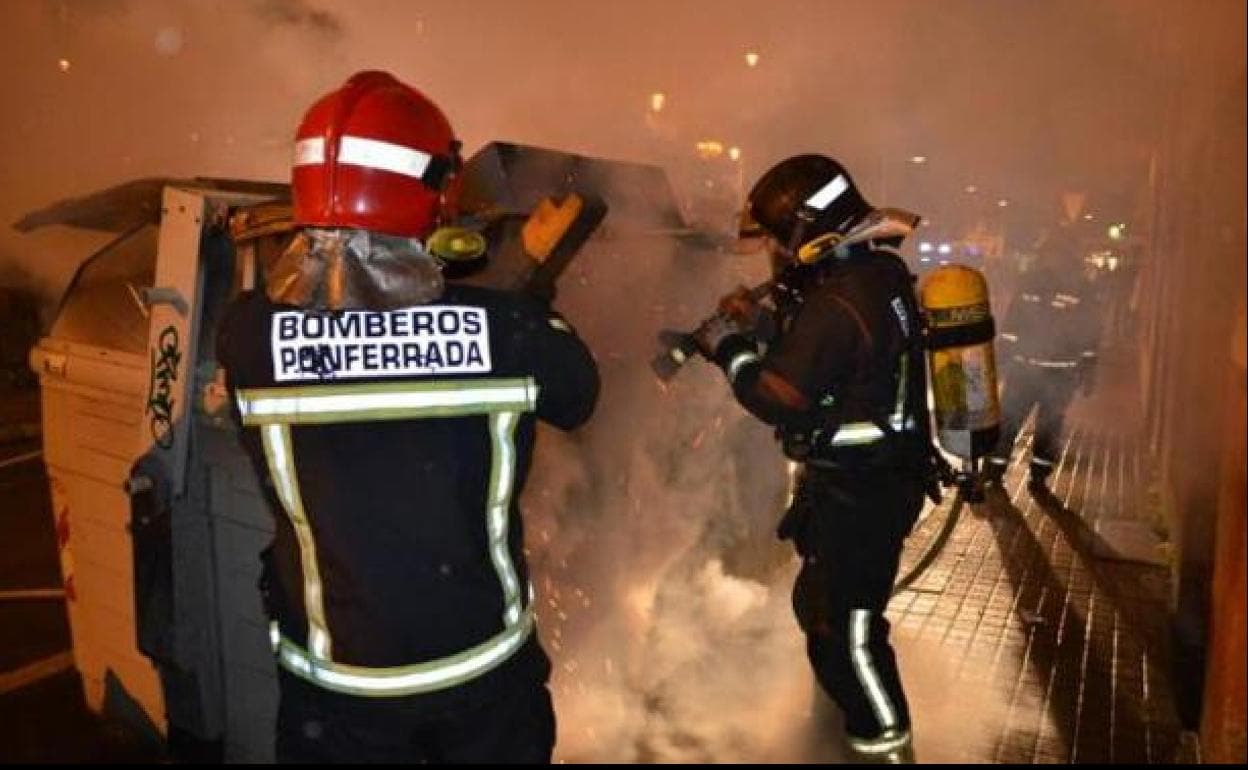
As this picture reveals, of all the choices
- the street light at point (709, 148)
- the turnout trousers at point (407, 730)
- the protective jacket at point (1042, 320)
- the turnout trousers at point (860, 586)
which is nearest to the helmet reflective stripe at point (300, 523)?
the turnout trousers at point (407, 730)

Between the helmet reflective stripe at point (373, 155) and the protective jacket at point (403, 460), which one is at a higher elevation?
the helmet reflective stripe at point (373, 155)

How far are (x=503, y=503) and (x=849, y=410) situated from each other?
135 centimetres

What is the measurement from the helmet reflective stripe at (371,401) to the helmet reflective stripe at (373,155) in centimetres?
43

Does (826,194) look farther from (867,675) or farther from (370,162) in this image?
(370,162)

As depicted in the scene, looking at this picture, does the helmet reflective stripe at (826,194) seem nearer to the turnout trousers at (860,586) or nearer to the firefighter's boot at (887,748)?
the turnout trousers at (860,586)

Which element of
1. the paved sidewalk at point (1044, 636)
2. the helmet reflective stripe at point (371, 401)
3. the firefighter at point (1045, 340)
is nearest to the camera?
the helmet reflective stripe at point (371, 401)

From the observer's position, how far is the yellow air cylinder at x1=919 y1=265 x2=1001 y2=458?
325cm

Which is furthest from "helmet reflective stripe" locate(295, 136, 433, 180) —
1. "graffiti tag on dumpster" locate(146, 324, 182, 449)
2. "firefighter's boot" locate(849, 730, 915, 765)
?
"firefighter's boot" locate(849, 730, 915, 765)

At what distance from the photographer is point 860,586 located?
9.91 feet

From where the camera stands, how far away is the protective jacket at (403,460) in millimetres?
1907

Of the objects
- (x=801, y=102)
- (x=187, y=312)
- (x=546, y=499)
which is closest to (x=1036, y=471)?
(x=801, y=102)

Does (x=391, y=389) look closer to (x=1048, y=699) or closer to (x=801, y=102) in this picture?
(x=1048, y=699)

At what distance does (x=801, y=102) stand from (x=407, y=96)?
6.03m

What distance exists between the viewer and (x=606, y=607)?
4031 millimetres
